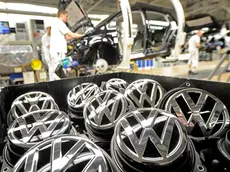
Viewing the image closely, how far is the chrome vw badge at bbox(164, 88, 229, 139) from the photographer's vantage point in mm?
749

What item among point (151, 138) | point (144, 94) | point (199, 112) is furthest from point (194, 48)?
point (151, 138)

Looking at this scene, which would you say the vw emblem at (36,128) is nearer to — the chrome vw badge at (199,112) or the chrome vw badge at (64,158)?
the chrome vw badge at (64,158)

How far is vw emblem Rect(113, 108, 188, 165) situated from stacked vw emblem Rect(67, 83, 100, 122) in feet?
1.57

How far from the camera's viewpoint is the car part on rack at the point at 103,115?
78 cm

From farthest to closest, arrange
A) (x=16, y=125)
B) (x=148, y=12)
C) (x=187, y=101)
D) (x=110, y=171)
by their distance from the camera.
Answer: (x=148, y=12) → (x=187, y=101) → (x=16, y=125) → (x=110, y=171)

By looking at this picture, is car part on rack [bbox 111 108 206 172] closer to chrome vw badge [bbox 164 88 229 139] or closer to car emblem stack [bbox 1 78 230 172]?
car emblem stack [bbox 1 78 230 172]

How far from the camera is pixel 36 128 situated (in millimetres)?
724

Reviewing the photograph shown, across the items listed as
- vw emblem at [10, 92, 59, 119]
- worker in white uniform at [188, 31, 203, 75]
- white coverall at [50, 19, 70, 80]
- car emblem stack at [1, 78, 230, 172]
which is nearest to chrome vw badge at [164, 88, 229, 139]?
car emblem stack at [1, 78, 230, 172]

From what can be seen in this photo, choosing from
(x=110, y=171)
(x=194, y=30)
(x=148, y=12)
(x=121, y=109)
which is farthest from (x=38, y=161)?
(x=194, y=30)

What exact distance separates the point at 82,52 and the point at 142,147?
3675 mm

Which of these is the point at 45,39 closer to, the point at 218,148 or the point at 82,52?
→ the point at 82,52

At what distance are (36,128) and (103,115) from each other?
325mm

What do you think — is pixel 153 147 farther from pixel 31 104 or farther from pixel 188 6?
pixel 188 6

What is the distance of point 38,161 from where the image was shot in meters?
0.51
